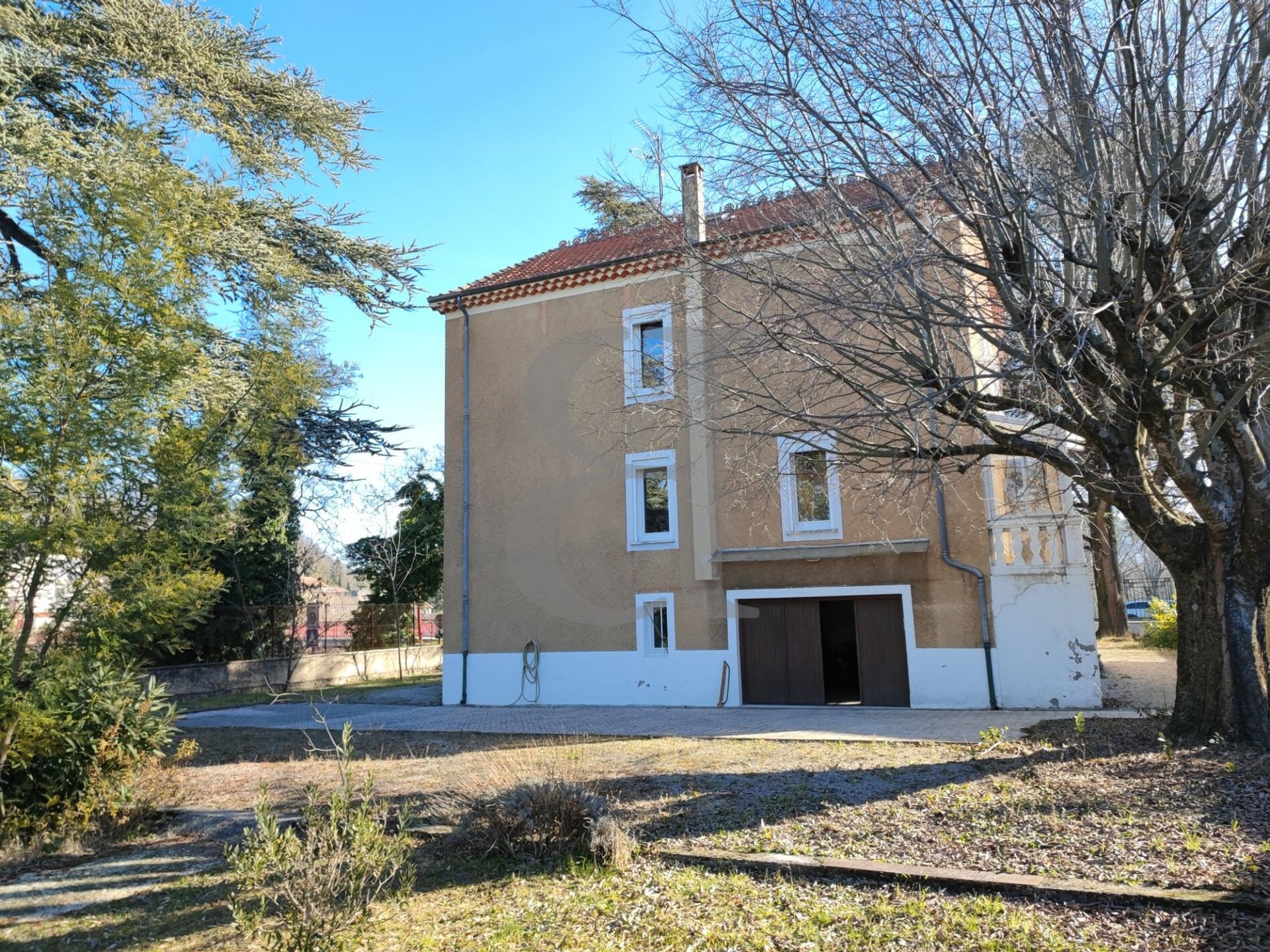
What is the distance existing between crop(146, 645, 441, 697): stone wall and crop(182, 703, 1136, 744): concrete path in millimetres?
3566

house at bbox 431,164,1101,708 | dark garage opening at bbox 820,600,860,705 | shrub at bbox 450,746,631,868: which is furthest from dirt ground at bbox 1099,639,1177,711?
shrub at bbox 450,746,631,868

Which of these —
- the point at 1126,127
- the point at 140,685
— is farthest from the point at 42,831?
the point at 1126,127

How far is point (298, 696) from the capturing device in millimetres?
21719

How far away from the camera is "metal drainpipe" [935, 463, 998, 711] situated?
13.6m

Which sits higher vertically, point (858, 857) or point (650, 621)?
point (650, 621)

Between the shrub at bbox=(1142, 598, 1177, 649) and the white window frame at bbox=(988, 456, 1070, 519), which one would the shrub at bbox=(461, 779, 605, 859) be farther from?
the shrub at bbox=(1142, 598, 1177, 649)

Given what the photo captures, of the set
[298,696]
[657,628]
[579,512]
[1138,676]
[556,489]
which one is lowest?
[298,696]

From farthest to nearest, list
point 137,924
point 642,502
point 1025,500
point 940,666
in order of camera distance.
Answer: point 642,502, point 940,666, point 1025,500, point 137,924

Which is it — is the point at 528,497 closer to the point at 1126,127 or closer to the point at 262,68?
the point at 262,68

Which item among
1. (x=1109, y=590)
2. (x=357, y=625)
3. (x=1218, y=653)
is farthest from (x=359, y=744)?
(x=1109, y=590)

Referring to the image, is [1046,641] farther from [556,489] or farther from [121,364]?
[121,364]

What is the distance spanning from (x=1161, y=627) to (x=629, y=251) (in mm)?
18594

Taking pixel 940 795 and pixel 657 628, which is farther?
pixel 657 628

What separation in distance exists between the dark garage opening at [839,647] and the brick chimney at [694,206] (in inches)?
398
